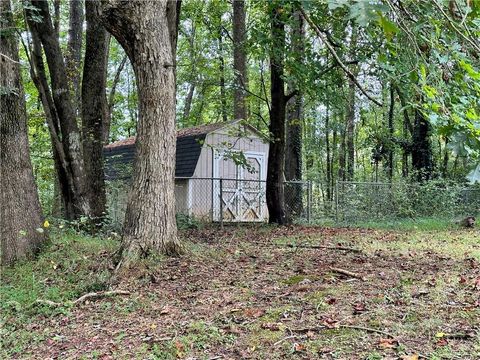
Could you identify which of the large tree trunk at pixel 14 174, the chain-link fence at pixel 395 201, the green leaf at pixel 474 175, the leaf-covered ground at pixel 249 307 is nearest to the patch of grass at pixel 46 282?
the leaf-covered ground at pixel 249 307

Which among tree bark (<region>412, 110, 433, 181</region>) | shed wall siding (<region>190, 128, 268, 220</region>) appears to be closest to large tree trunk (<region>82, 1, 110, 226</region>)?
shed wall siding (<region>190, 128, 268, 220</region>)

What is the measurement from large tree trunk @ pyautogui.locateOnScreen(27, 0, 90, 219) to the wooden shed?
328 cm

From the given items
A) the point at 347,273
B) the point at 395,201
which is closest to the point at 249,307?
the point at 347,273

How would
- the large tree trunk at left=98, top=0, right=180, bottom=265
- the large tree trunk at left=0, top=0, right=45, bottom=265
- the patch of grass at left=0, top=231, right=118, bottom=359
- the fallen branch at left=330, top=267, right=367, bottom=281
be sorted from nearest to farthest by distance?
the patch of grass at left=0, top=231, right=118, bottom=359 → the fallen branch at left=330, top=267, right=367, bottom=281 → the large tree trunk at left=98, top=0, right=180, bottom=265 → the large tree trunk at left=0, top=0, right=45, bottom=265

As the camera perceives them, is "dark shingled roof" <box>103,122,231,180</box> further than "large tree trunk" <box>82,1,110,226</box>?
Yes

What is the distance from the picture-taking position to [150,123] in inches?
189

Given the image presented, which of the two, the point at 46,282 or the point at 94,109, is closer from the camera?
the point at 46,282

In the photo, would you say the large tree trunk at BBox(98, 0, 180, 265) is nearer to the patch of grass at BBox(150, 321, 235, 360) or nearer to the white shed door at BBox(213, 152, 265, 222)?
the patch of grass at BBox(150, 321, 235, 360)

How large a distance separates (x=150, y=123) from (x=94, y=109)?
3.79 m

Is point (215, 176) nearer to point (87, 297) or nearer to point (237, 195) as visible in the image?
point (237, 195)

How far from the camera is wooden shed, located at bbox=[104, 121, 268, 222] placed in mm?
11844

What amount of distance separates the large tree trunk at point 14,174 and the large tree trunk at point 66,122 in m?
2.00

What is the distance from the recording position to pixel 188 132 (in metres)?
14.0

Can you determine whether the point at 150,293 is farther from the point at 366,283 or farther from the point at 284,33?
the point at 284,33
